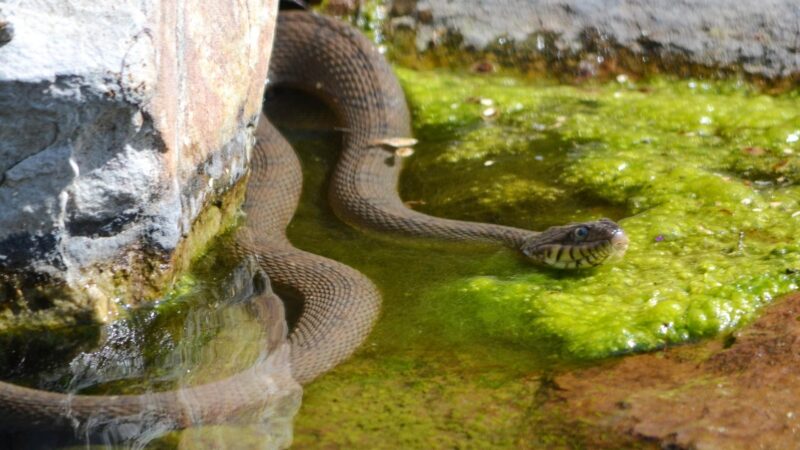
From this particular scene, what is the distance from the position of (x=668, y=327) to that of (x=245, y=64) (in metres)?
1.98

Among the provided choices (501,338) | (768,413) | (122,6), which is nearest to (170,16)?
(122,6)

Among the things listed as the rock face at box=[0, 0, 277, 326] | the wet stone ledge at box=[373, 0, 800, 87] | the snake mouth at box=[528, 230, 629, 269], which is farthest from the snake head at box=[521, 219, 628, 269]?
the wet stone ledge at box=[373, 0, 800, 87]

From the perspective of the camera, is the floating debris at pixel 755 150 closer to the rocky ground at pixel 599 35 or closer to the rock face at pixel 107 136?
the rocky ground at pixel 599 35

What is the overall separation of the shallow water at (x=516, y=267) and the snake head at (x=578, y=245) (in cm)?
6

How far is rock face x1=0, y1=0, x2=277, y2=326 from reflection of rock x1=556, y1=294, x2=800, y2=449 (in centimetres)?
152

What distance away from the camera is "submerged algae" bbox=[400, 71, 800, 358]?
3.85m

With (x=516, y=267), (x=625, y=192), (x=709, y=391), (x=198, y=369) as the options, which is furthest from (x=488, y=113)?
(x=709, y=391)

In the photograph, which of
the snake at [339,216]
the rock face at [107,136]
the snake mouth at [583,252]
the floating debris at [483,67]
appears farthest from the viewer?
the floating debris at [483,67]

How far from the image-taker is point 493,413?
325 cm

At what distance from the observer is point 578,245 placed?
4312mm

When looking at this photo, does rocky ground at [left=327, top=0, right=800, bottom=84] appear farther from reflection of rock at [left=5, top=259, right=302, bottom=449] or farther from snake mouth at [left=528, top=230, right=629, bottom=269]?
reflection of rock at [left=5, top=259, right=302, bottom=449]

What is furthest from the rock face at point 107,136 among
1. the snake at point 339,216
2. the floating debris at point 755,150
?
the floating debris at point 755,150

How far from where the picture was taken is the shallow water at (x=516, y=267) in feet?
11.2

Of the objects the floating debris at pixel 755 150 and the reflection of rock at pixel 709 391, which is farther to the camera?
the floating debris at pixel 755 150
